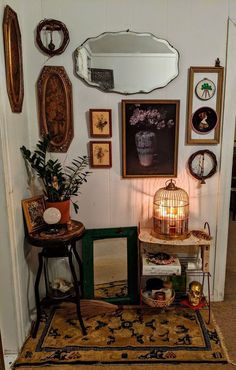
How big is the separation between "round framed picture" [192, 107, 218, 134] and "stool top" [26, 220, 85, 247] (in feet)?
3.50

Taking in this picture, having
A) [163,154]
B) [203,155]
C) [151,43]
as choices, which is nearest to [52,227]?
[163,154]

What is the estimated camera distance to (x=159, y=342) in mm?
1804

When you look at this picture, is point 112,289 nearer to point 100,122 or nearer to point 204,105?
point 100,122

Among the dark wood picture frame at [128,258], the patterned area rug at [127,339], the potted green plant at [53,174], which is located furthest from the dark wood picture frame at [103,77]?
the patterned area rug at [127,339]

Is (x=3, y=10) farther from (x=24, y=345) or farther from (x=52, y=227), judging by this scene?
(x=24, y=345)

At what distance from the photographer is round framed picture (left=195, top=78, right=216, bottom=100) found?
2008 mm

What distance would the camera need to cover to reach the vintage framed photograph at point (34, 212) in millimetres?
1862

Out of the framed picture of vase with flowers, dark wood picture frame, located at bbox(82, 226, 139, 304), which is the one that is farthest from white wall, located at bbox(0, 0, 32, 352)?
the framed picture of vase with flowers

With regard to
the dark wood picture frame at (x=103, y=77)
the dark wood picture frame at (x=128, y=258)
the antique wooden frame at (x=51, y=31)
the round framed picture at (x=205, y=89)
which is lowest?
the dark wood picture frame at (x=128, y=258)

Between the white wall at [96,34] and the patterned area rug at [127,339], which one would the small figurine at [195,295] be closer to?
the patterned area rug at [127,339]

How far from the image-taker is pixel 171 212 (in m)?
2.03

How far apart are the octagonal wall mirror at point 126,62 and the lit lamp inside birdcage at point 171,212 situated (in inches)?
28.3

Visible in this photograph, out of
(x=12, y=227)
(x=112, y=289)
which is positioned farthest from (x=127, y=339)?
(x=12, y=227)

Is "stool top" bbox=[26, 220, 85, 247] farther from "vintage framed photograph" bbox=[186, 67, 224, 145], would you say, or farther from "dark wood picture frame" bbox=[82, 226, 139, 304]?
"vintage framed photograph" bbox=[186, 67, 224, 145]
